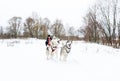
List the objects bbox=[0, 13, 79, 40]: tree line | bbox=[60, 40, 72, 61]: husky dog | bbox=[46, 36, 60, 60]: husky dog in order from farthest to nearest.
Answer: bbox=[0, 13, 79, 40]: tree line
bbox=[46, 36, 60, 60]: husky dog
bbox=[60, 40, 72, 61]: husky dog

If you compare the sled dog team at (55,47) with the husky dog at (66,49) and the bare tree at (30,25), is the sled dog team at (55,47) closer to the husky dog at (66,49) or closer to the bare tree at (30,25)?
the husky dog at (66,49)

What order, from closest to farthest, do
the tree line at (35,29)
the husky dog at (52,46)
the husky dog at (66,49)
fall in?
the husky dog at (66,49), the husky dog at (52,46), the tree line at (35,29)

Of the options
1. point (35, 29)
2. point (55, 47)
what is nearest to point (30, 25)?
point (35, 29)

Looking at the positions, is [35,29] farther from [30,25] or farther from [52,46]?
[52,46]

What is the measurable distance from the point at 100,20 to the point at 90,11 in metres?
3.60

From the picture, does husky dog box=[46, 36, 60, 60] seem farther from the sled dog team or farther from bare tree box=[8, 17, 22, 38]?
bare tree box=[8, 17, 22, 38]

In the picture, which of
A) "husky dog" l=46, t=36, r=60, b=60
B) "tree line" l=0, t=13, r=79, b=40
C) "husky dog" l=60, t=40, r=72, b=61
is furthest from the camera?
"tree line" l=0, t=13, r=79, b=40

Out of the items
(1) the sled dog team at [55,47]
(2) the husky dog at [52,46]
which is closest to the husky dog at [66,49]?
(1) the sled dog team at [55,47]

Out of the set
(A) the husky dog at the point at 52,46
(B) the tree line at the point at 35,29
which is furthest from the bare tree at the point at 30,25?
(A) the husky dog at the point at 52,46

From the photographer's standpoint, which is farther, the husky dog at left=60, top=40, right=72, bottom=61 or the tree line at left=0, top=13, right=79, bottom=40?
the tree line at left=0, top=13, right=79, bottom=40

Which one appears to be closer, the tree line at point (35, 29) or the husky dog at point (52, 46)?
the husky dog at point (52, 46)

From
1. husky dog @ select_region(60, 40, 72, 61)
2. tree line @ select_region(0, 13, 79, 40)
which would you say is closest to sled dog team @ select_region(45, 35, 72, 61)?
husky dog @ select_region(60, 40, 72, 61)

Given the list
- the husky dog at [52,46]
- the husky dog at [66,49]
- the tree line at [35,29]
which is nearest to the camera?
the husky dog at [66,49]

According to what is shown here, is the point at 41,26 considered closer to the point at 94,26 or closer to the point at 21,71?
the point at 94,26
